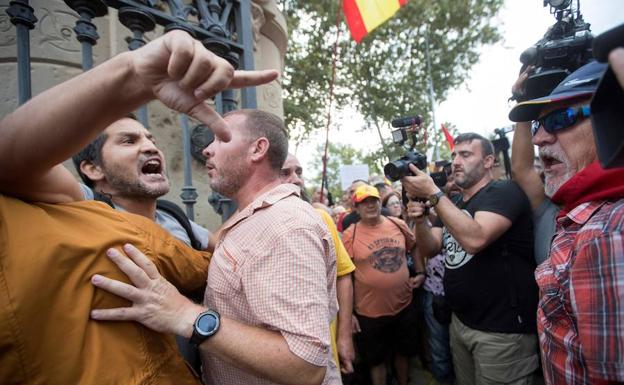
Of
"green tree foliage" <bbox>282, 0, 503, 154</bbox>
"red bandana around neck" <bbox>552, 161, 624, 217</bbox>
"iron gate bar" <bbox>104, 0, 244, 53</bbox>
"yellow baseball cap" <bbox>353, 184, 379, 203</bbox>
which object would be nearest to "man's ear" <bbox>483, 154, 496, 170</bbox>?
"yellow baseball cap" <bbox>353, 184, 379, 203</bbox>

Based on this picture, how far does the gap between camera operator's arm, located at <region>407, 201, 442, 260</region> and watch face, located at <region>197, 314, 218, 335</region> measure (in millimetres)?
2051

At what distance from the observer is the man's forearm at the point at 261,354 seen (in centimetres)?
106

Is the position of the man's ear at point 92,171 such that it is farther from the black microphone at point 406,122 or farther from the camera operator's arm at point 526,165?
the camera operator's arm at point 526,165

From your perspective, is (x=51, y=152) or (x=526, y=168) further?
(x=526, y=168)

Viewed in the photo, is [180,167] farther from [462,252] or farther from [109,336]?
[462,252]

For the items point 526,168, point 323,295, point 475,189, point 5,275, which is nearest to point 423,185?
point 475,189

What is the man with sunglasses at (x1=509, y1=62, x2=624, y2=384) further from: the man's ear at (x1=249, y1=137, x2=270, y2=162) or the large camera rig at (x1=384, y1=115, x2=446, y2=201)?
the man's ear at (x1=249, y1=137, x2=270, y2=162)

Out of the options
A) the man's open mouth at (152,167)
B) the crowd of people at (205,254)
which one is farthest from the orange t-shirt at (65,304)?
the man's open mouth at (152,167)

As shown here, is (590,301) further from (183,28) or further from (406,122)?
(183,28)

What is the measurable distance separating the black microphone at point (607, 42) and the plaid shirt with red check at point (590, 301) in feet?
1.97

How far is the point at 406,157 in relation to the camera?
A: 268 cm

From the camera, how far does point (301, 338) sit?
3.48 ft

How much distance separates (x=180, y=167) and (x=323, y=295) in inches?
78.5

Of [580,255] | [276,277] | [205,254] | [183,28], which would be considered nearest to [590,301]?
[580,255]
